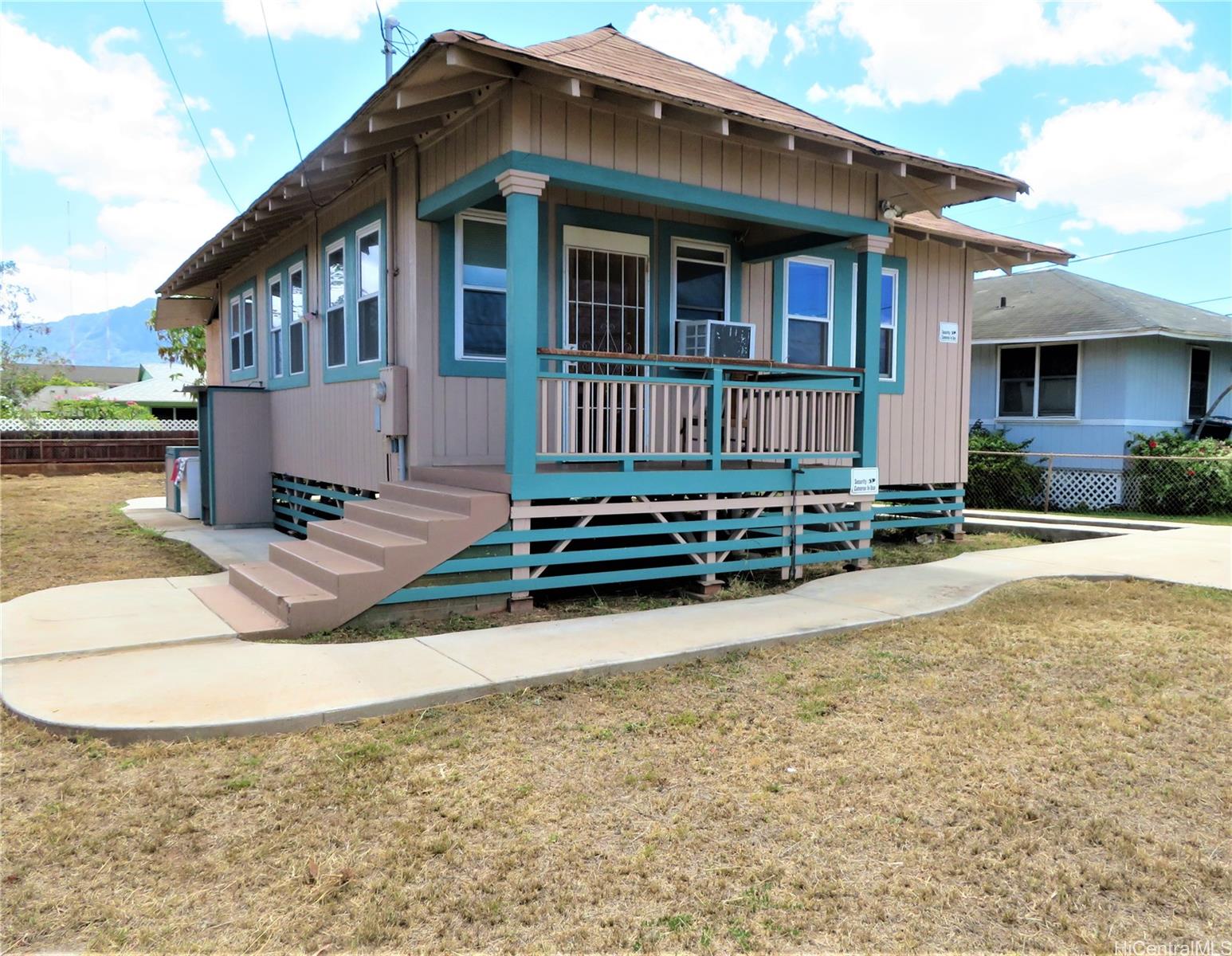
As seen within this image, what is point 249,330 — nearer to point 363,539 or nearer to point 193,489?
point 193,489

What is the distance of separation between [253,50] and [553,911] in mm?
14005

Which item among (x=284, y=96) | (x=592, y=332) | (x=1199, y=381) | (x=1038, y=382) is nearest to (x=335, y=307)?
(x=592, y=332)

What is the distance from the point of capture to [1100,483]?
50.4ft

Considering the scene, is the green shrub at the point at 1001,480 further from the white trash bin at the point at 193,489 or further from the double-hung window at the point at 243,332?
the white trash bin at the point at 193,489

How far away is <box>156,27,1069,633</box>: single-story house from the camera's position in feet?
19.2

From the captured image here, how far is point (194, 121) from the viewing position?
1477cm

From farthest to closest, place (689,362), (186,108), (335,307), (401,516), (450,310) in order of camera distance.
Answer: (186,108) → (335,307) → (450,310) → (689,362) → (401,516)

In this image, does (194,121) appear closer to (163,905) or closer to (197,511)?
(197,511)

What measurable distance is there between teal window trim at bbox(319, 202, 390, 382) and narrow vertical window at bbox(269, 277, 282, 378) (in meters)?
2.00

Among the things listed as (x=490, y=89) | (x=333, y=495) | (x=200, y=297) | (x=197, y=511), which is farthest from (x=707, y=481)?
(x=200, y=297)

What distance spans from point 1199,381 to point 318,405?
1701 cm

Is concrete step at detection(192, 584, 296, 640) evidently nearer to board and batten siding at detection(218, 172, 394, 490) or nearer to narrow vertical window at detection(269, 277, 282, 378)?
board and batten siding at detection(218, 172, 394, 490)

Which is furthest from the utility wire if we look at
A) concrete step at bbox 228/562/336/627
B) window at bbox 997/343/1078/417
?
window at bbox 997/343/1078/417

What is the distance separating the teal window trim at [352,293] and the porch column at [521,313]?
208 cm
